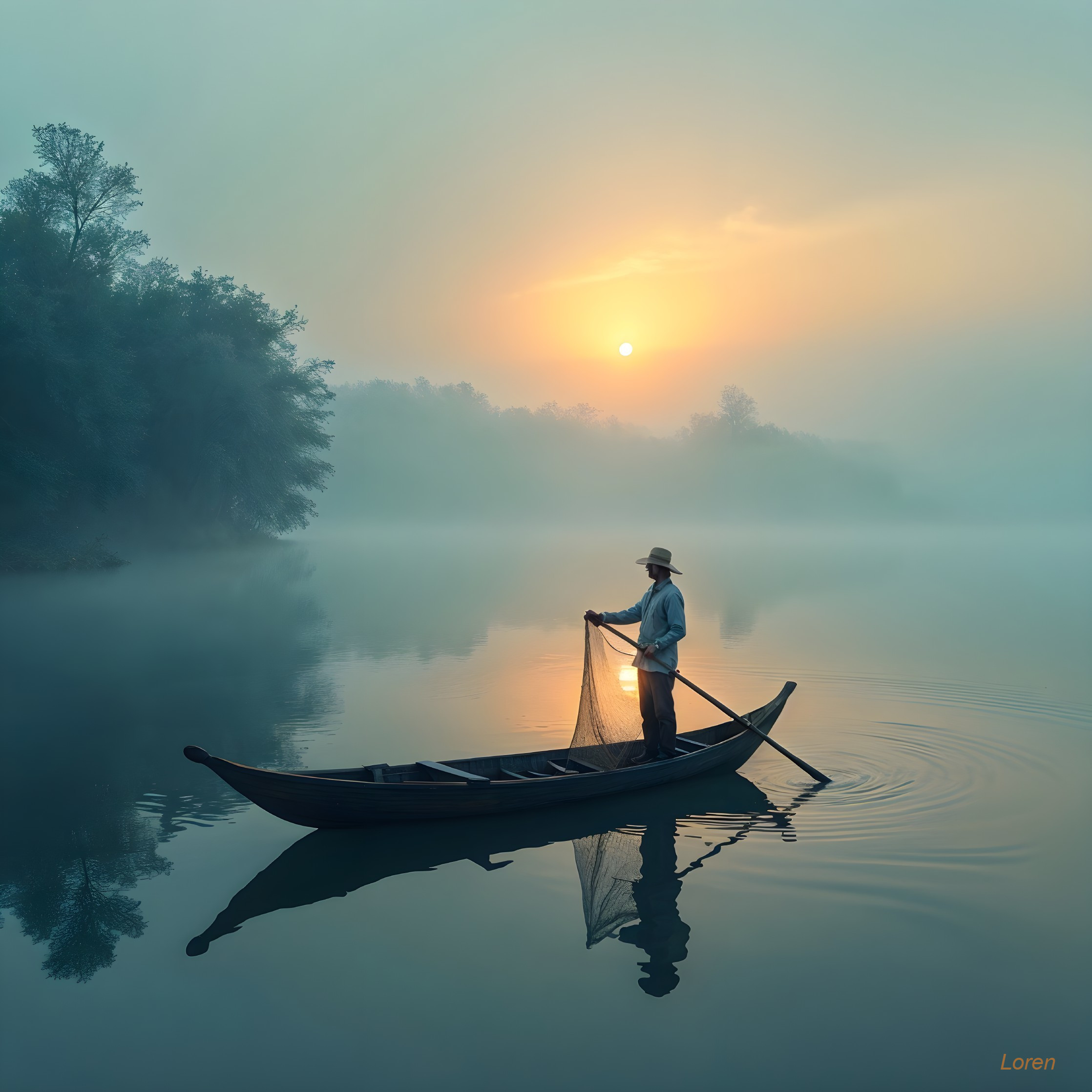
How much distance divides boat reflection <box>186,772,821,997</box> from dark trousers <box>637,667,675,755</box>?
0.46m

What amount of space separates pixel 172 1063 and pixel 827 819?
19.0 ft

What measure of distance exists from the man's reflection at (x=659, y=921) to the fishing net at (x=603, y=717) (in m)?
1.50

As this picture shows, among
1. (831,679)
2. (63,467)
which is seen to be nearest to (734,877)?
(831,679)

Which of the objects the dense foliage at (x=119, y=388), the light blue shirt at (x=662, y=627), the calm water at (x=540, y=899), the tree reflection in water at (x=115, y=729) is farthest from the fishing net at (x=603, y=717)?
the dense foliage at (x=119, y=388)

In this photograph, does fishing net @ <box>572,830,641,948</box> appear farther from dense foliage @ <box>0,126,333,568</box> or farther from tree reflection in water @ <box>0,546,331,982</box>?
dense foliage @ <box>0,126,333,568</box>

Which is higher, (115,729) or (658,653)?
(658,653)

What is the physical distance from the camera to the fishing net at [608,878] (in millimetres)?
6297

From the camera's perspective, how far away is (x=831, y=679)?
49.6 ft

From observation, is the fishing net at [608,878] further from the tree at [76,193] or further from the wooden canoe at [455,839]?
the tree at [76,193]

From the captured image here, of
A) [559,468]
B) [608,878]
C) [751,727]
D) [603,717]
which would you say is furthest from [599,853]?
[559,468]

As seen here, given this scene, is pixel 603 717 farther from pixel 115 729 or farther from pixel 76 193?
pixel 76 193

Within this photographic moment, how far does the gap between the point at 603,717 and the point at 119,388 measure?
32.0m

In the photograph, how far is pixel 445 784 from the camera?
751 centimetres

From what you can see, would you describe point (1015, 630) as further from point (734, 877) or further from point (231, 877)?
point (231, 877)
